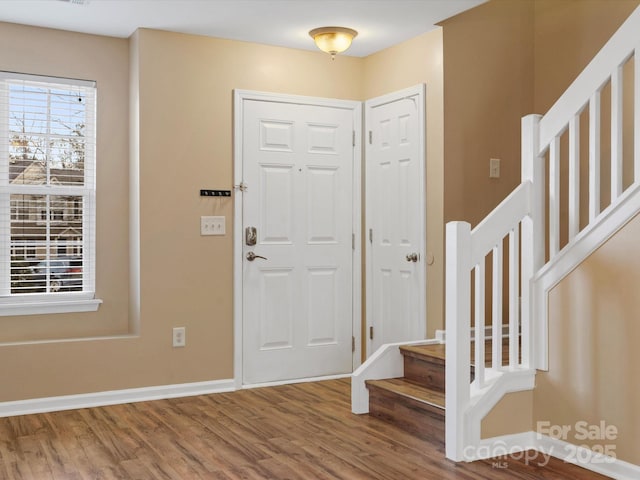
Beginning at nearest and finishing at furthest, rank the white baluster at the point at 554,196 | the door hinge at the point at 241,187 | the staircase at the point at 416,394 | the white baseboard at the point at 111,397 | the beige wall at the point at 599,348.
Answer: the beige wall at the point at 599,348
the white baluster at the point at 554,196
the staircase at the point at 416,394
the white baseboard at the point at 111,397
the door hinge at the point at 241,187

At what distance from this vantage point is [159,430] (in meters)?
3.91

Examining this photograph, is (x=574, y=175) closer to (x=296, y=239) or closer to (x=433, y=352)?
(x=433, y=352)

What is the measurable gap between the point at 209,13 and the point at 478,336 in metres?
2.48

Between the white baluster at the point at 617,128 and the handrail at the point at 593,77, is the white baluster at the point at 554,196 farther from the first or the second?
the white baluster at the point at 617,128

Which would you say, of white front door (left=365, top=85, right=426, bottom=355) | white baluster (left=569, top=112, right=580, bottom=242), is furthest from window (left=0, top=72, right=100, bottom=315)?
white baluster (left=569, top=112, right=580, bottom=242)

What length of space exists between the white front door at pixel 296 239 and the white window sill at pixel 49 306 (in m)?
1.02

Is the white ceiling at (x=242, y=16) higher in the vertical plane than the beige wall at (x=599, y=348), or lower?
higher

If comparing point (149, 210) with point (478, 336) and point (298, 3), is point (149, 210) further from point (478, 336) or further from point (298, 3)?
point (478, 336)

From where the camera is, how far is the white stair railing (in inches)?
126

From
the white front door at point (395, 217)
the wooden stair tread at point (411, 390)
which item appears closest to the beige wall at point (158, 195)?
the white front door at point (395, 217)

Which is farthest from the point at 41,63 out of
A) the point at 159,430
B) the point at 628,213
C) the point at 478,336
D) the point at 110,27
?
the point at 628,213

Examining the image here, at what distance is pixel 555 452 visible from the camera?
11.2ft

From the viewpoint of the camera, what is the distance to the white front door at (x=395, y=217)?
474 centimetres

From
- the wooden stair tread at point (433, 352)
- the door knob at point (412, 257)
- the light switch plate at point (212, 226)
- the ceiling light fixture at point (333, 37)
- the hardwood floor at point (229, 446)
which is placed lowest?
the hardwood floor at point (229, 446)
